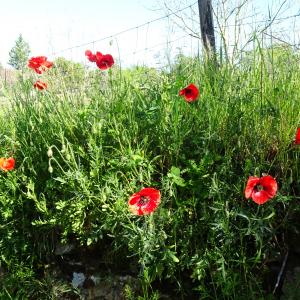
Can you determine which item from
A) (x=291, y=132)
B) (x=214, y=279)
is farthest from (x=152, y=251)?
(x=291, y=132)

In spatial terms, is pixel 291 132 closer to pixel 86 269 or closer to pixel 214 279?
pixel 214 279

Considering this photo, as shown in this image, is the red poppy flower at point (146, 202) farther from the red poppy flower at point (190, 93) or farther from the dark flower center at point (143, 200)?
the red poppy flower at point (190, 93)

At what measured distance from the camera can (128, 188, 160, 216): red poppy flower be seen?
A: 1.89m

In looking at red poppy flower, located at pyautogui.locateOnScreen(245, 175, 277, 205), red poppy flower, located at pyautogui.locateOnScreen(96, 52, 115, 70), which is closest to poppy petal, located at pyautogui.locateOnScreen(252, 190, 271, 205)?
red poppy flower, located at pyautogui.locateOnScreen(245, 175, 277, 205)

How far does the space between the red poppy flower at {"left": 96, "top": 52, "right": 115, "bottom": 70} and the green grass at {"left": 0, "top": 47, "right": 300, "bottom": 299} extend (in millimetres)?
169

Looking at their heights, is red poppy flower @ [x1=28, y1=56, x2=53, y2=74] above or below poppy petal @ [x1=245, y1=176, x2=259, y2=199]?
above

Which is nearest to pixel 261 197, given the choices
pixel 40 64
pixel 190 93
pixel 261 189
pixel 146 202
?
pixel 261 189

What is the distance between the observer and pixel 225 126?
236 centimetres

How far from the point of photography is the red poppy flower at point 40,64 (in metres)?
2.89

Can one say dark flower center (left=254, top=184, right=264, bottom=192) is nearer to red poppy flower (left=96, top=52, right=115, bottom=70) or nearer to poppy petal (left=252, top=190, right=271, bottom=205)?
poppy petal (left=252, top=190, right=271, bottom=205)

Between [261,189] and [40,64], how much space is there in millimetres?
1777

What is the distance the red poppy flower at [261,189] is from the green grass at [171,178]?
134 millimetres

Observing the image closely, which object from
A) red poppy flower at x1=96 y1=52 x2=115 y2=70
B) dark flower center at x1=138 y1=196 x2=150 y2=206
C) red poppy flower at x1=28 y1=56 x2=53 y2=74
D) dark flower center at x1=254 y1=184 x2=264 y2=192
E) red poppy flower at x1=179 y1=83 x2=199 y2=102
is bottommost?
dark flower center at x1=138 y1=196 x2=150 y2=206

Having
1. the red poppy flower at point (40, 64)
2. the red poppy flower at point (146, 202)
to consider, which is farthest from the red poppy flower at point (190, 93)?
the red poppy flower at point (40, 64)
